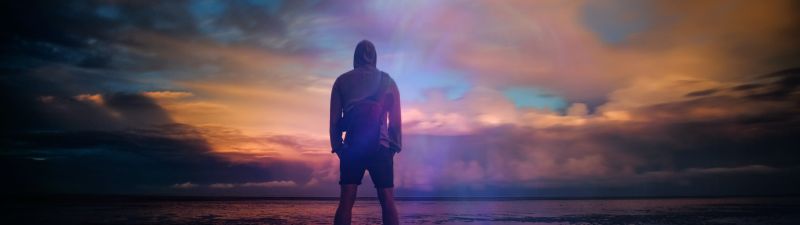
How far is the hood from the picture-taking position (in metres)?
5.08

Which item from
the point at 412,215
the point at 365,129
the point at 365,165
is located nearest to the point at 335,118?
the point at 365,129

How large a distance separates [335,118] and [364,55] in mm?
677

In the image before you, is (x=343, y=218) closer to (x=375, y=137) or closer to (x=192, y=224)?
(x=375, y=137)

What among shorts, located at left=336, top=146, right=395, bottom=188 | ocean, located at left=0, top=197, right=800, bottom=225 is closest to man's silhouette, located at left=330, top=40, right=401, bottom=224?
shorts, located at left=336, top=146, right=395, bottom=188

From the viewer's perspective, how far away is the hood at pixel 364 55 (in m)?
5.08

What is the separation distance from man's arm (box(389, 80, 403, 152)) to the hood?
1.07 ft

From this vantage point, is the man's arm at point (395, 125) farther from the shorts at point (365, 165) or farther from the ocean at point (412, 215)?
the ocean at point (412, 215)

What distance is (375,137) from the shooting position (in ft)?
15.8

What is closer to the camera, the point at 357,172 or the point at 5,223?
the point at 357,172

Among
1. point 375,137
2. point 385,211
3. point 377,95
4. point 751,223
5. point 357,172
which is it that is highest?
point 377,95

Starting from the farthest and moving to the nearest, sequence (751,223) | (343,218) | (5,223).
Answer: (751,223)
(5,223)
(343,218)

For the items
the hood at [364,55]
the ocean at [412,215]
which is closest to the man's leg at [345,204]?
the hood at [364,55]

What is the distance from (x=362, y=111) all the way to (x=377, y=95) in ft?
0.71

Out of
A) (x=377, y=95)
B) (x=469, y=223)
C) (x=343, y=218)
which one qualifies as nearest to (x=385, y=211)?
(x=343, y=218)
